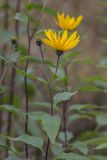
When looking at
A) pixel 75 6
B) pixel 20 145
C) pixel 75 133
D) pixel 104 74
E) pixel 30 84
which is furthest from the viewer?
pixel 75 6

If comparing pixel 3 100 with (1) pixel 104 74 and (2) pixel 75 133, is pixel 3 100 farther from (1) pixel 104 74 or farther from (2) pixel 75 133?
(1) pixel 104 74

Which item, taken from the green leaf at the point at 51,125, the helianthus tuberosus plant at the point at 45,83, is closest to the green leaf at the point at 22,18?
the helianthus tuberosus plant at the point at 45,83

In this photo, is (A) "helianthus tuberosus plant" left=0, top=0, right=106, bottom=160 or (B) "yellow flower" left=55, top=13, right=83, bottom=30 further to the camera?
(B) "yellow flower" left=55, top=13, right=83, bottom=30

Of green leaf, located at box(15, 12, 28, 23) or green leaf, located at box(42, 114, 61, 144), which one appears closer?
green leaf, located at box(42, 114, 61, 144)

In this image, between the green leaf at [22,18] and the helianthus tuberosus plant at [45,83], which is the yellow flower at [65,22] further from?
the green leaf at [22,18]

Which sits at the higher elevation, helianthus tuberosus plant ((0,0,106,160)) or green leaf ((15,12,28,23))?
green leaf ((15,12,28,23))

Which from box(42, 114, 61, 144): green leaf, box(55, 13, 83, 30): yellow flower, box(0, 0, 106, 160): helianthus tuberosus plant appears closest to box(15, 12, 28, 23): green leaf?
box(0, 0, 106, 160): helianthus tuberosus plant

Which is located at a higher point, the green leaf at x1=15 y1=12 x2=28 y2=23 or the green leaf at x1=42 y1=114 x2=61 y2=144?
the green leaf at x1=15 y1=12 x2=28 y2=23

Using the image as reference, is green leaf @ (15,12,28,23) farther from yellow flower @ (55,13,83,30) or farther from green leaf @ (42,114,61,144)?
green leaf @ (42,114,61,144)

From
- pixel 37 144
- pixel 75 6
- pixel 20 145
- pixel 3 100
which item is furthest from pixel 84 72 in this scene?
pixel 37 144
